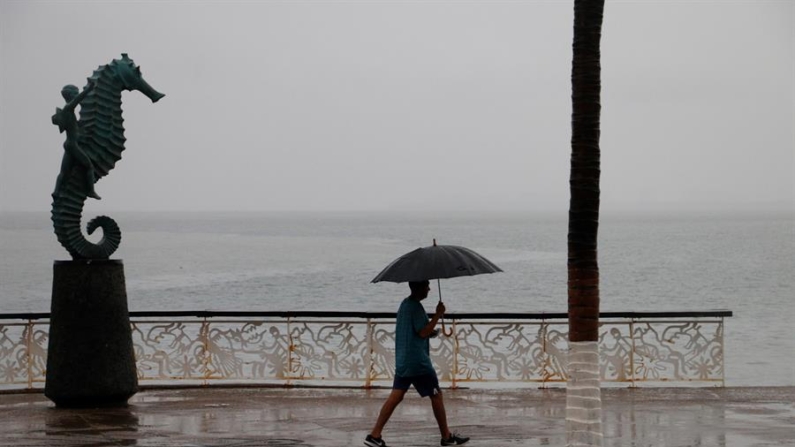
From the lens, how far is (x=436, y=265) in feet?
39.6

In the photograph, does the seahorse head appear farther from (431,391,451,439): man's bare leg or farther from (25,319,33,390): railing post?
(431,391,451,439): man's bare leg

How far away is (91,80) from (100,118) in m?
0.53

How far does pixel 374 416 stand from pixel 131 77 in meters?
5.61

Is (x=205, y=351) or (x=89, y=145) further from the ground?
(x=89, y=145)

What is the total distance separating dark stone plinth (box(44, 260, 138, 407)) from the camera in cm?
1534

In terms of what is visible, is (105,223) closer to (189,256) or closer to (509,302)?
(509,302)

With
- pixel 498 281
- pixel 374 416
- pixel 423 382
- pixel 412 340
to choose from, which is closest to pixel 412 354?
pixel 412 340

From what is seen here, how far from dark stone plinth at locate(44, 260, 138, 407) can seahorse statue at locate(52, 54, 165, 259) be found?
39 centimetres

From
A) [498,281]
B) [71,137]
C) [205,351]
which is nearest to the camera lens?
[71,137]

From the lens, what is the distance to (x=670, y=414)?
48.8 ft

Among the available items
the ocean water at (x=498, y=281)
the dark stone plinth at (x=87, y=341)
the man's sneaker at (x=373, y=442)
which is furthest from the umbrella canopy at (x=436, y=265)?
the ocean water at (x=498, y=281)

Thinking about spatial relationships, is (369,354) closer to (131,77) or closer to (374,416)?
(374,416)

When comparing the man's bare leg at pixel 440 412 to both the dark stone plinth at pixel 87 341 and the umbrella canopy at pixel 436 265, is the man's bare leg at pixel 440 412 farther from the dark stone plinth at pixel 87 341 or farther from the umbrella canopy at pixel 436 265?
the dark stone plinth at pixel 87 341

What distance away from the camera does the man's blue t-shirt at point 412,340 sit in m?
12.2
